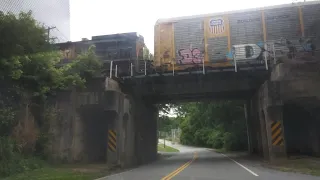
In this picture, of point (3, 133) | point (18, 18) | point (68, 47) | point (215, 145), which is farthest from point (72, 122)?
point (215, 145)

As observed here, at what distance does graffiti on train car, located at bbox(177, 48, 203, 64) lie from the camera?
2086cm

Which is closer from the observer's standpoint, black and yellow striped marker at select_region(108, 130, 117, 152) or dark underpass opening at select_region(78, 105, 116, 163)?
black and yellow striped marker at select_region(108, 130, 117, 152)

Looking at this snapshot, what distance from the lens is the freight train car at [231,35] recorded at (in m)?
19.8

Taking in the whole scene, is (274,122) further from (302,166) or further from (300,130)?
(300,130)

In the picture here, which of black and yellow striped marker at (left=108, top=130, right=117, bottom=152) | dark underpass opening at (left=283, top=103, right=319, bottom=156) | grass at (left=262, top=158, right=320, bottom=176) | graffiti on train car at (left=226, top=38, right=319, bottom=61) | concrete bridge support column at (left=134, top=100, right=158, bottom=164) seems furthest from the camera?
concrete bridge support column at (left=134, top=100, right=158, bottom=164)

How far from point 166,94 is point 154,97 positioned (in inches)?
89.1

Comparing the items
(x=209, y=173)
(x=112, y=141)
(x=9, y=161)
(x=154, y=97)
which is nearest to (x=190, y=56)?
(x=154, y=97)

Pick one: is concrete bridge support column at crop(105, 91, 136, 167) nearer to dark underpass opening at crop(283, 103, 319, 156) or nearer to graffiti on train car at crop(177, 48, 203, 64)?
graffiti on train car at crop(177, 48, 203, 64)

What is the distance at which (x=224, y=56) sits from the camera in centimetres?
2069

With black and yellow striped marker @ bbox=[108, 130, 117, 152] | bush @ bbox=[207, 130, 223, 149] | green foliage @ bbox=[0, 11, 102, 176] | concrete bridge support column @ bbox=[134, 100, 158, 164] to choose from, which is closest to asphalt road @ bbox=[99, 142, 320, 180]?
black and yellow striped marker @ bbox=[108, 130, 117, 152]

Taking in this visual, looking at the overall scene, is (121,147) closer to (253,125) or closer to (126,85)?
(126,85)

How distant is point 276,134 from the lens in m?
18.4

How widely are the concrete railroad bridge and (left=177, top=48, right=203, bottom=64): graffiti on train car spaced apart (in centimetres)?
91

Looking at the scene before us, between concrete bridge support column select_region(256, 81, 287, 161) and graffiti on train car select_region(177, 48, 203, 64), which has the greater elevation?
graffiti on train car select_region(177, 48, 203, 64)
